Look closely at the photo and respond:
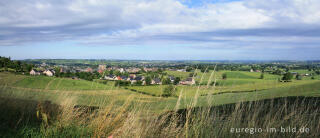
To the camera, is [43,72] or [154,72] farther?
[43,72]

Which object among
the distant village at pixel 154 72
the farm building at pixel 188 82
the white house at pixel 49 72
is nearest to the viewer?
the farm building at pixel 188 82

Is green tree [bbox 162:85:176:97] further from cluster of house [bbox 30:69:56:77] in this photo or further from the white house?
the white house

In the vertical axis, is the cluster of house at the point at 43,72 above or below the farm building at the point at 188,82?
below

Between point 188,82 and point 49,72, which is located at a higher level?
point 188,82

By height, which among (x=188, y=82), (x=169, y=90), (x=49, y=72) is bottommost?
(x=49, y=72)

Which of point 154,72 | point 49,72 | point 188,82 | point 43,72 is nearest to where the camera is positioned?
point 188,82

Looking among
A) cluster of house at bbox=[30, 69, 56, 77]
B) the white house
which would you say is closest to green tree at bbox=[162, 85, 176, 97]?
cluster of house at bbox=[30, 69, 56, 77]

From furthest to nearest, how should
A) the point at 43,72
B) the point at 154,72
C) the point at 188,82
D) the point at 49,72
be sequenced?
the point at 49,72, the point at 43,72, the point at 154,72, the point at 188,82

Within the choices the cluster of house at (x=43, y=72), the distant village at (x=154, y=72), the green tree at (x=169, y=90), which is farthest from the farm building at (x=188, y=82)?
the cluster of house at (x=43, y=72)

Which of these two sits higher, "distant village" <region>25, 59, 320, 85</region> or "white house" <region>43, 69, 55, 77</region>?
"distant village" <region>25, 59, 320, 85</region>

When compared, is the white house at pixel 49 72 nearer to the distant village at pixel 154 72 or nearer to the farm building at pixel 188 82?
the distant village at pixel 154 72

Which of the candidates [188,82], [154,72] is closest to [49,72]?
[154,72]

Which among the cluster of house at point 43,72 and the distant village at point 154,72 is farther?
the cluster of house at point 43,72

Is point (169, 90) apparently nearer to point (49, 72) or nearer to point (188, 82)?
point (188, 82)
